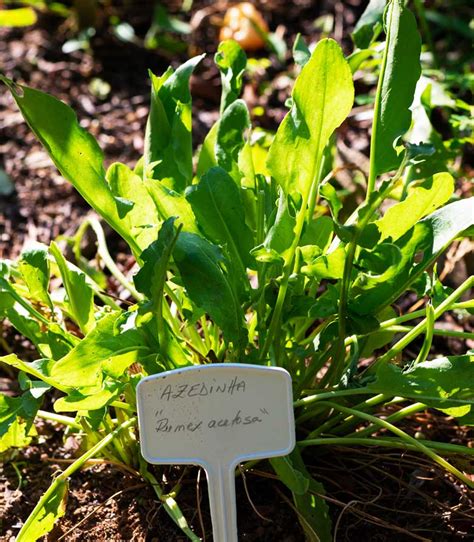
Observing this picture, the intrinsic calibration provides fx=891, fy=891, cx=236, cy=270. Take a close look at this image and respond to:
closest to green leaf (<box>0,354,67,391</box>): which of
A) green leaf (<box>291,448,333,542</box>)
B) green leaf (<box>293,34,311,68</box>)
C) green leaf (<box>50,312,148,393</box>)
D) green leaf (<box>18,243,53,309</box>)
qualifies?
green leaf (<box>50,312,148,393</box>)

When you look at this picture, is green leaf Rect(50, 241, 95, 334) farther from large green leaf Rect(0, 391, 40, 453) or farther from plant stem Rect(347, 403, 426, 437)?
plant stem Rect(347, 403, 426, 437)

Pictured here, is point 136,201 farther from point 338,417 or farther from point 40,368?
point 338,417

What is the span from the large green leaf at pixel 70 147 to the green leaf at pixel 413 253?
1.15 feet

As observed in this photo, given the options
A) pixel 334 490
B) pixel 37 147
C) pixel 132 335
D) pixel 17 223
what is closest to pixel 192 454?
pixel 132 335

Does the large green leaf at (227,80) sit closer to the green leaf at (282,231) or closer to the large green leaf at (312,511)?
the green leaf at (282,231)

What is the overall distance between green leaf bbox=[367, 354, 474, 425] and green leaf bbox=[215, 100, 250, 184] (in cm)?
41

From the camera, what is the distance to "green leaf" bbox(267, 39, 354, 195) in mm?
1136

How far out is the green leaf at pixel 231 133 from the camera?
135 cm

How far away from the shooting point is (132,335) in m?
1.15

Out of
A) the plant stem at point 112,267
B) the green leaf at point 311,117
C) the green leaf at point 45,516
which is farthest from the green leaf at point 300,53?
the green leaf at point 45,516

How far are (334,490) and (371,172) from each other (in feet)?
1.56

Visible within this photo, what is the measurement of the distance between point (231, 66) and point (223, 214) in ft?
1.07

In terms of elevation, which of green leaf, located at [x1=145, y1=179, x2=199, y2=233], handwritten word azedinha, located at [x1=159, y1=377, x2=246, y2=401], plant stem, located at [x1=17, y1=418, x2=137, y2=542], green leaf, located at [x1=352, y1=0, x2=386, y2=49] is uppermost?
green leaf, located at [x1=352, y1=0, x2=386, y2=49]

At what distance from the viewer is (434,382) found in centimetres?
114
